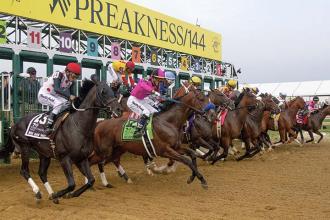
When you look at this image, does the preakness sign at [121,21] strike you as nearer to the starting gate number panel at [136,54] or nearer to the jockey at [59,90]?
the starting gate number panel at [136,54]

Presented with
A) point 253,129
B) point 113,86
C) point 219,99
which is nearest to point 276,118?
point 253,129

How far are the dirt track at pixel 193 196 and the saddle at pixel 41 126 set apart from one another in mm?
1005

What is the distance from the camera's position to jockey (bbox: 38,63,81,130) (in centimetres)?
631

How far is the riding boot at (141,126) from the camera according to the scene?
7.43 metres

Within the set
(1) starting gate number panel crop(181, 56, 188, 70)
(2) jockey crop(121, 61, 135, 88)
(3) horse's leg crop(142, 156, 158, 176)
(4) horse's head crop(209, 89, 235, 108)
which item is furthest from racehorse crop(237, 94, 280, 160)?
(1) starting gate number panel crop(181, 56, 188, 70)

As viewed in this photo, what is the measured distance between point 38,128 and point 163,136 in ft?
6.83

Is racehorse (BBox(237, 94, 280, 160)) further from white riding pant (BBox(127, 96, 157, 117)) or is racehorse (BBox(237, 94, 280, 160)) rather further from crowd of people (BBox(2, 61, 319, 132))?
white riding pant (BBox(127, 96, 157, 117))

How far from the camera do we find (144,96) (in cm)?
787

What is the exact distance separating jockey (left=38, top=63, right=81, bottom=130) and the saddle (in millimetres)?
97

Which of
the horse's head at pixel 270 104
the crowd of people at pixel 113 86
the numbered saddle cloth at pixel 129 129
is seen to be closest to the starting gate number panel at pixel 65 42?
the crowd of people at pixel 113 86

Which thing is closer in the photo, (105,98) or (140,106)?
(105,98)

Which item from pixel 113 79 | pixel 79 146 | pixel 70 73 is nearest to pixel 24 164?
pixel 79 146

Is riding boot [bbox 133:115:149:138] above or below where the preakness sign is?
below

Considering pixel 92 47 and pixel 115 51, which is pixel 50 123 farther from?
pixel 115 51
